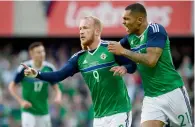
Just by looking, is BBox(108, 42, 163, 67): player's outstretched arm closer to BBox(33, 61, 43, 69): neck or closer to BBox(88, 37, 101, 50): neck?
BBox(88, 37, 101, 50): neck

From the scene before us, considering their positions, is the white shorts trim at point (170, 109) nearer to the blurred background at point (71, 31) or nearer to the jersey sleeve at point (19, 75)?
the jersey sleeve at point (19, 75)

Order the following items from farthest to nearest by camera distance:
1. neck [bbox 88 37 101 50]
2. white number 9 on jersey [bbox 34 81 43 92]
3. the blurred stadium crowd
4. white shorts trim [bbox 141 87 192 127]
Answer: the blurred stadium crowd → white number 9 on jersey [bbox 34 81 43 92] → neck [bbox 88 37 101 50] → white shorts trim [bbox 141 87 192 127]

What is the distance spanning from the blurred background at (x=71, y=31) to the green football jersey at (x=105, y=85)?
8671mm

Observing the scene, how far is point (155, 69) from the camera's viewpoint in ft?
26.8

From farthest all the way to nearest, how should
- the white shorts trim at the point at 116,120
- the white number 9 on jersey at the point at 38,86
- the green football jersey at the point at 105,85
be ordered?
the white number 9 on jersey at the point at 38,86 → the green football jersey at the point at 105,85 → the white shorts trim at the point at 116,120

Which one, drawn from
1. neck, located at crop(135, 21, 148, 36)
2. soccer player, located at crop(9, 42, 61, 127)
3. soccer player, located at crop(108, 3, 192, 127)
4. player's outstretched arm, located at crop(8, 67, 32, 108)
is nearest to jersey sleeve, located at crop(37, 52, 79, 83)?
soccer player, located at crop(108, 3, 192, 127)

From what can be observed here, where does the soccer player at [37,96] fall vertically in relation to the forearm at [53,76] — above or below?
below

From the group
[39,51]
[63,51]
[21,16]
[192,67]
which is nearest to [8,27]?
[21,16]

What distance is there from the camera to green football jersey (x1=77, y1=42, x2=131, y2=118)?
852 cm

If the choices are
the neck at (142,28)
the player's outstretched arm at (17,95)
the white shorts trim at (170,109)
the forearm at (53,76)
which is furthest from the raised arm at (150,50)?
the player's outstretched arm at (17,95)

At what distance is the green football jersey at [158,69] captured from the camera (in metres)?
8.10

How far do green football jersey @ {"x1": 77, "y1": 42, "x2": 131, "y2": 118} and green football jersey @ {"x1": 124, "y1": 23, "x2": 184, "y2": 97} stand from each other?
390 millimetres

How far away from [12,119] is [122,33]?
4.46 meters

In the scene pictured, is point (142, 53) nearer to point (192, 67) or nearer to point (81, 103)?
point (81, 103)
